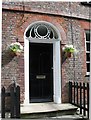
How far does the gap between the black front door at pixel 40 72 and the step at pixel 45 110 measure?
0.31 meters

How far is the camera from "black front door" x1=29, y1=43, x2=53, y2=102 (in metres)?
5.73

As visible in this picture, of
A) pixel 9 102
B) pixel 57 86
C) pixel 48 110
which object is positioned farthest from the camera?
pixel 57 86

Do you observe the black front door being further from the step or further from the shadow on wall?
the shadow on wall

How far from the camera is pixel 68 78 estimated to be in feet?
19.3

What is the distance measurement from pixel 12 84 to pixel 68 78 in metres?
1.52

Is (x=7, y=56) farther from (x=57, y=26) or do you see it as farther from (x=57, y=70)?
(x=57, y=26)

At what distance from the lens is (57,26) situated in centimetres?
588

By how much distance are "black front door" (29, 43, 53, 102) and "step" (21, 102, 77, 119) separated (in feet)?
1.03

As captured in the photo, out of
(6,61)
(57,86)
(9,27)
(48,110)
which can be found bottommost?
(48,110)

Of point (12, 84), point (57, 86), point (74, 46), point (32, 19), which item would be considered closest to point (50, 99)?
point (57, 86)

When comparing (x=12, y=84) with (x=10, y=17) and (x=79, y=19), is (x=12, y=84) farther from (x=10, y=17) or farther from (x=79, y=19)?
(x=79, y=19)

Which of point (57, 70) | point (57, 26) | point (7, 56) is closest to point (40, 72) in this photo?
→ point (57, 70)

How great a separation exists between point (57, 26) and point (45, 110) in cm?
221

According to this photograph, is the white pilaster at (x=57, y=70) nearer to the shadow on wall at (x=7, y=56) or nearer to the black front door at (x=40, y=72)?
the black front door at (x=40, y=72)
